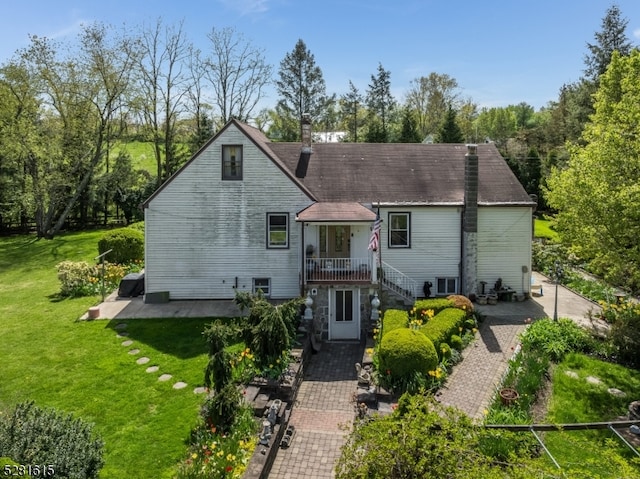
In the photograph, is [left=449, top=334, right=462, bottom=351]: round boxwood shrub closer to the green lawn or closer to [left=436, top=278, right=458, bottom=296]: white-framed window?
[left=436, top=278, right=458, bottom=296]: white-framed window

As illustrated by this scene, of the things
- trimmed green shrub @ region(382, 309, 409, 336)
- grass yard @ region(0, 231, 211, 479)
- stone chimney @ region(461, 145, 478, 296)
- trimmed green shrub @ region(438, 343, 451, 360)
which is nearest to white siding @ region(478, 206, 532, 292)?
stone chimney @ region(461, 145, 478, 296)

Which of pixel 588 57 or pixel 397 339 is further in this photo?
pixel 588 57

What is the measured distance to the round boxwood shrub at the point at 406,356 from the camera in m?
12.4

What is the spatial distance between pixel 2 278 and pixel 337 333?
2100cm

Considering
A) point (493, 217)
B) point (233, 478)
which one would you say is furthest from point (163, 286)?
point (493, 217)

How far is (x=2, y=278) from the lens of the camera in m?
25.2

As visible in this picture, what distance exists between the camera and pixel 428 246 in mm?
20281

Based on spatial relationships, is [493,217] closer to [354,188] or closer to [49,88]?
[354,188]

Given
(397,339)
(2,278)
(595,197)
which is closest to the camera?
(397,339)

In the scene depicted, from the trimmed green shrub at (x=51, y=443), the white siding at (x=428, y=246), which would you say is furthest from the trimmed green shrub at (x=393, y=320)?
the trimmed green shrub at (x=51, y=443)

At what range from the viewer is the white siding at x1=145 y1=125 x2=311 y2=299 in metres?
19.5

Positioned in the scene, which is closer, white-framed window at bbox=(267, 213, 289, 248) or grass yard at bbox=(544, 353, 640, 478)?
grass yard at bbox=(544, 353, 640, 478)

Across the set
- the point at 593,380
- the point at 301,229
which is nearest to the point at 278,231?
the point at 301,229

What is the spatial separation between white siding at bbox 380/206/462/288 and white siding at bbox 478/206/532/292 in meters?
1.28
